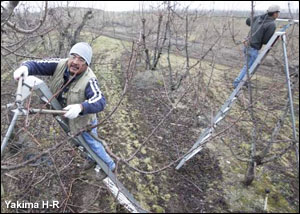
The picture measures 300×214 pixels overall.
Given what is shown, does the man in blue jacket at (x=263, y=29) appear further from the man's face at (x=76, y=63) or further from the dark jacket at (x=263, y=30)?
the man's face at (x=76, y=63)

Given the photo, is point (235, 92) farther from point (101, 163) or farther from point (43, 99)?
point (43, 99)

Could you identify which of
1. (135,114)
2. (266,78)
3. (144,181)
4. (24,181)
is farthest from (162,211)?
(266,78)

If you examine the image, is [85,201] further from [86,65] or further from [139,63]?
[139,63]

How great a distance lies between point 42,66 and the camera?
98.2 inches

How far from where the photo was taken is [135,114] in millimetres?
5309

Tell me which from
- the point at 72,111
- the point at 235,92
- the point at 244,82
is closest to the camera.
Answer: the point at 72,111

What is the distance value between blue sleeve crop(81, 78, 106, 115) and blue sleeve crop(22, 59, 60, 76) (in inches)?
20.6

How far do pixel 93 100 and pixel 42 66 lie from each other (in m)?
0.75

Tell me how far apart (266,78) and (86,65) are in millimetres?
7878

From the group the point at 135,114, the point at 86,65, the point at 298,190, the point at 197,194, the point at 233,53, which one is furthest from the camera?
the point at 233,53

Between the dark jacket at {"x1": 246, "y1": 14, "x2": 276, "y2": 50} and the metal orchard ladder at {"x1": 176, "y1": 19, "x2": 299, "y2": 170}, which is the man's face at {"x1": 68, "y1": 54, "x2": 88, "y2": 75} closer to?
the metal orchard ladder at {"x1": 176, "y1": 19, "x2": 299, "y2": 170}

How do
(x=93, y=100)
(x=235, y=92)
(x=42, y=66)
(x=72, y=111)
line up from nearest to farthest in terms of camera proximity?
(x=72, y=111) < (x=93, y=100) < (x=42, y=66) < (x=235, y=92)

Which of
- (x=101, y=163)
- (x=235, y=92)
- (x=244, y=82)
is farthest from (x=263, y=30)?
(x=101, y=163)

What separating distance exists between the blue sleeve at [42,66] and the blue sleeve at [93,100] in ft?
1.72
